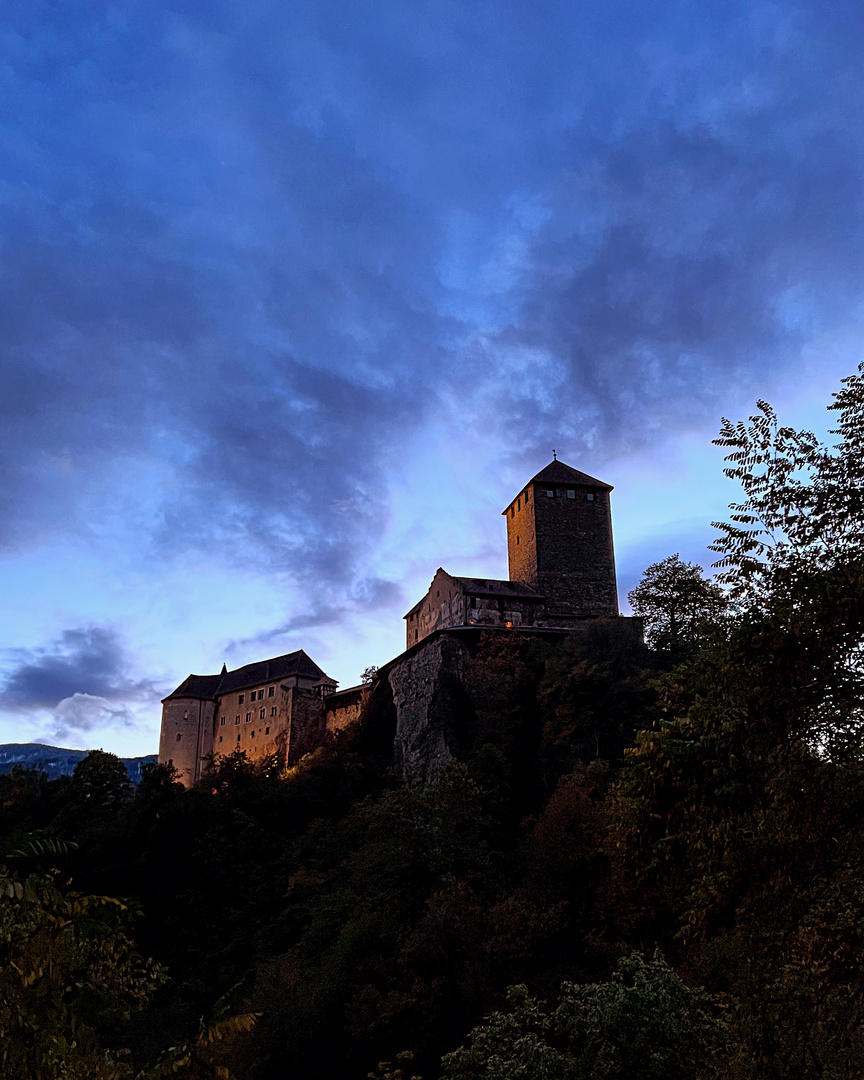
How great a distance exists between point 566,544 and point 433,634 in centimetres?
1297

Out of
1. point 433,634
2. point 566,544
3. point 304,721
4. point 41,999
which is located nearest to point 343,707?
point 304,721

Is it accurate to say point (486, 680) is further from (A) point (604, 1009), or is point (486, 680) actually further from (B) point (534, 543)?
(A) point (604, 1009)

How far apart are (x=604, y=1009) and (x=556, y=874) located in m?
11.9

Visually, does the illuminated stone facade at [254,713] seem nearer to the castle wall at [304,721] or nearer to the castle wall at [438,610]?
the castle wall at [304,721]

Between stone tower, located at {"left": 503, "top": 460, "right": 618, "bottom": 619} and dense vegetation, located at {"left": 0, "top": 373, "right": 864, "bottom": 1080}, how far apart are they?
734 centimetres

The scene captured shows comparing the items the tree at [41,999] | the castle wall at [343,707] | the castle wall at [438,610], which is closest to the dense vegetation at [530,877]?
the tree at [41,999]

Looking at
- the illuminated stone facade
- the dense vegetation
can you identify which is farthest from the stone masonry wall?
the illuminated stone facade

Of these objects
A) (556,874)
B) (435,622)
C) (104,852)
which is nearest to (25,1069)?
(556,874)

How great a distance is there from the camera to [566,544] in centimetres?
5578

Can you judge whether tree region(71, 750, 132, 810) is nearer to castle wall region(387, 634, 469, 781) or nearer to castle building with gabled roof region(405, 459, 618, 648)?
castle wall region(387, 634, 469, 781)

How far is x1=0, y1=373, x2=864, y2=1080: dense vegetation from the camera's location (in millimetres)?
9367

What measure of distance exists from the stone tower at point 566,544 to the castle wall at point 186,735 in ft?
88.4

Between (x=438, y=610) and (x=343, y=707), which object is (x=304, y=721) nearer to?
(x=343, y=707)

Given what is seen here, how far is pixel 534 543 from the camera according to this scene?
5538 cm
